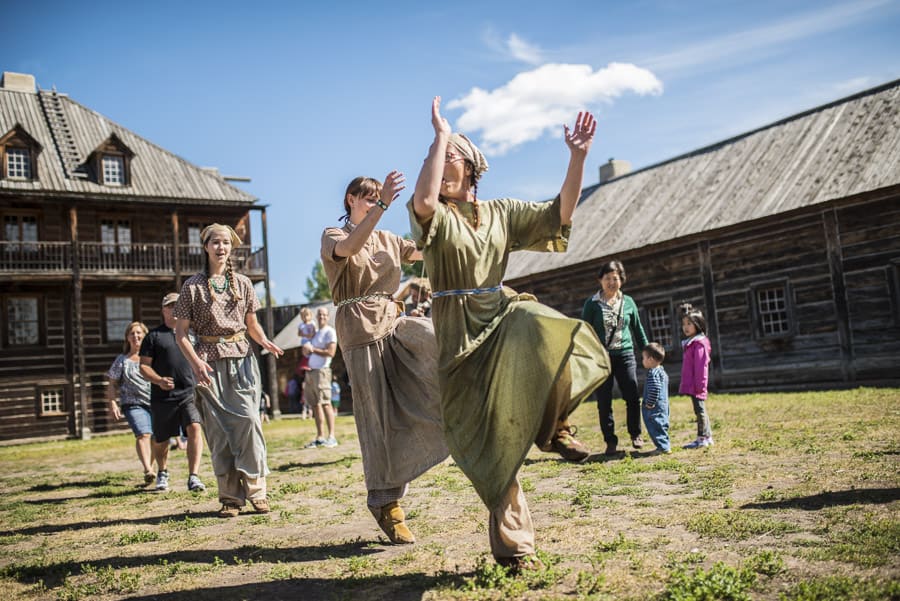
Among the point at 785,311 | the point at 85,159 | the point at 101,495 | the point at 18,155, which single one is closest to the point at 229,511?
the point at 101,495

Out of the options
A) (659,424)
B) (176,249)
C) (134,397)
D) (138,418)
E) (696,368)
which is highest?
(176,249)

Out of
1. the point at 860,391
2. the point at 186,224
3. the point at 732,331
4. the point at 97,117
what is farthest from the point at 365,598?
the point at 97,117

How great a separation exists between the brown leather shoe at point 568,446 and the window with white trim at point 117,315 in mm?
25284

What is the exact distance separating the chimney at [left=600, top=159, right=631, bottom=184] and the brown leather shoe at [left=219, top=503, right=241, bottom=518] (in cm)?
2492

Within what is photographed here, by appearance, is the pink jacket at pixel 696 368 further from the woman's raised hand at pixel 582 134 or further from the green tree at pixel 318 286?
the green tree at pixel 318 286

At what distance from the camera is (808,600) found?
108 inches

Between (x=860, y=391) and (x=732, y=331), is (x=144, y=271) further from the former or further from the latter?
(x=860, y=391)

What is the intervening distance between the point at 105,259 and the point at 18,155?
423 cm

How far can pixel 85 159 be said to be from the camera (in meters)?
25.8

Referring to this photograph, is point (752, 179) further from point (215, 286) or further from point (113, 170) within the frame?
point (113, 170)

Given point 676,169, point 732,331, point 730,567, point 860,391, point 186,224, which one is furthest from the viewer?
point 186,224

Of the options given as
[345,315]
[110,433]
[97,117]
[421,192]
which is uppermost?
[97,117]

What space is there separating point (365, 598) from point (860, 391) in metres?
13.3

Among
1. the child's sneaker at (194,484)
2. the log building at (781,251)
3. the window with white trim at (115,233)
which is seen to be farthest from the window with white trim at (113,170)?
the child's sneaker at (194,484)
